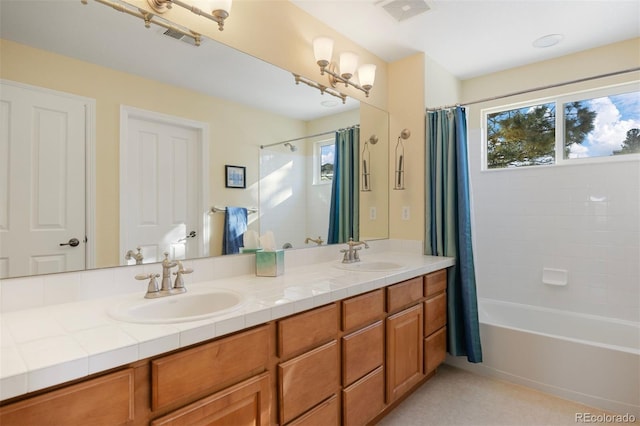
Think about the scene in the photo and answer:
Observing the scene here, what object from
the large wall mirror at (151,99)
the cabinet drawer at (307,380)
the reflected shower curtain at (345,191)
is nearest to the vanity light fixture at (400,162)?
the reflected shower curtain at (345,191)

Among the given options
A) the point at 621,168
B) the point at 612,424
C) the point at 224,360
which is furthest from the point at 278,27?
the point at 612,424

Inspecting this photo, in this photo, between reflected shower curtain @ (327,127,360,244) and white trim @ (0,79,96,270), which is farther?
reflected shower curtain @ (327,127,360,244)

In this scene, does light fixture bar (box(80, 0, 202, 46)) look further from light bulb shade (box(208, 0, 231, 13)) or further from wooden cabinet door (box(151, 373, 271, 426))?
wooden cabinet door (box(151, 373, 271, 426))

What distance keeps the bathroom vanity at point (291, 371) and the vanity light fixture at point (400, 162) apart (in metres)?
0.82

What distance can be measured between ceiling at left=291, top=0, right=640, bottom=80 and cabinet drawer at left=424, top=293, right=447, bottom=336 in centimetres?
191

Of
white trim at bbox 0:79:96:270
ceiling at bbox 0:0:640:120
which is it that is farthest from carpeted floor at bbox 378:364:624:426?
ceiling at bbox 0:0:640:120

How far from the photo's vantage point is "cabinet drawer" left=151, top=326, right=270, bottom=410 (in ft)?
3.13

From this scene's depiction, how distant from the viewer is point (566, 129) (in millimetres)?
2932

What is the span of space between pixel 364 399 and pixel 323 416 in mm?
314

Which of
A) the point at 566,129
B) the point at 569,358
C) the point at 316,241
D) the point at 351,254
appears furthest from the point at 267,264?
the point at 566,129

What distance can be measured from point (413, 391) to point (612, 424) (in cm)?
111

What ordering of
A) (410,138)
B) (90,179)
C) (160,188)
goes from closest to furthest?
(90,179) < (160,188) < (410,138)

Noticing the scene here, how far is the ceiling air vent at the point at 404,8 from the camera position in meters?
2.07

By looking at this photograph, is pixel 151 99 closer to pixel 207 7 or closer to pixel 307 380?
pixel 207 7
